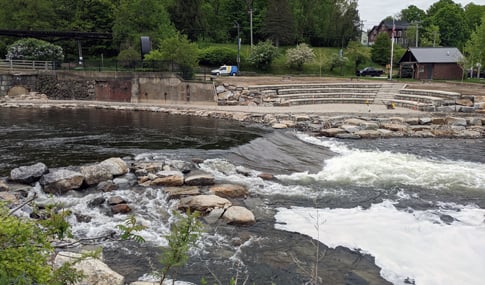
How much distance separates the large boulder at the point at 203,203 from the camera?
35.5ft

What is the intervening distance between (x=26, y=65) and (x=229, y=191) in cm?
3389

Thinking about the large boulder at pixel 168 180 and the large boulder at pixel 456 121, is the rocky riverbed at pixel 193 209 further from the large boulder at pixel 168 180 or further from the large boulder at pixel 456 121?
the large boulder at pixel 456 121

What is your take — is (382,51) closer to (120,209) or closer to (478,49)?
(478,49)

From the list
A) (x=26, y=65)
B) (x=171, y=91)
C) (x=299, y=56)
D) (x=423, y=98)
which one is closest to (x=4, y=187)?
(x=171, y=91)

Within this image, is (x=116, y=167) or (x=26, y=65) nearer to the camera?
(x=116, y=167)

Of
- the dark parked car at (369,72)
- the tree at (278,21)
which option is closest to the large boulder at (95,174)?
the dark parked car at (369,72)

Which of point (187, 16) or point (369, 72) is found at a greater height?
point (187, 16)

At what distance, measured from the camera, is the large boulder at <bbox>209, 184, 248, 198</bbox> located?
12.2m

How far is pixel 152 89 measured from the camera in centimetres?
3462

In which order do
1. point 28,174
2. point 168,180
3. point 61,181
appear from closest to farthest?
point 61,181
point 28,174
point 168,180

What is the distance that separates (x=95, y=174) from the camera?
1296 centimetres

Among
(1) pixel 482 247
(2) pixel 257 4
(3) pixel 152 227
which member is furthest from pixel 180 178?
(2) pixel 257 4

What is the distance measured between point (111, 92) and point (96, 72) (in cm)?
215

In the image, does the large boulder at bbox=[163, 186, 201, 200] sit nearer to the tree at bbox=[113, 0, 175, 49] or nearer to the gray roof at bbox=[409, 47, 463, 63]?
the tree at bbox=[113, 0, 175, 49]
